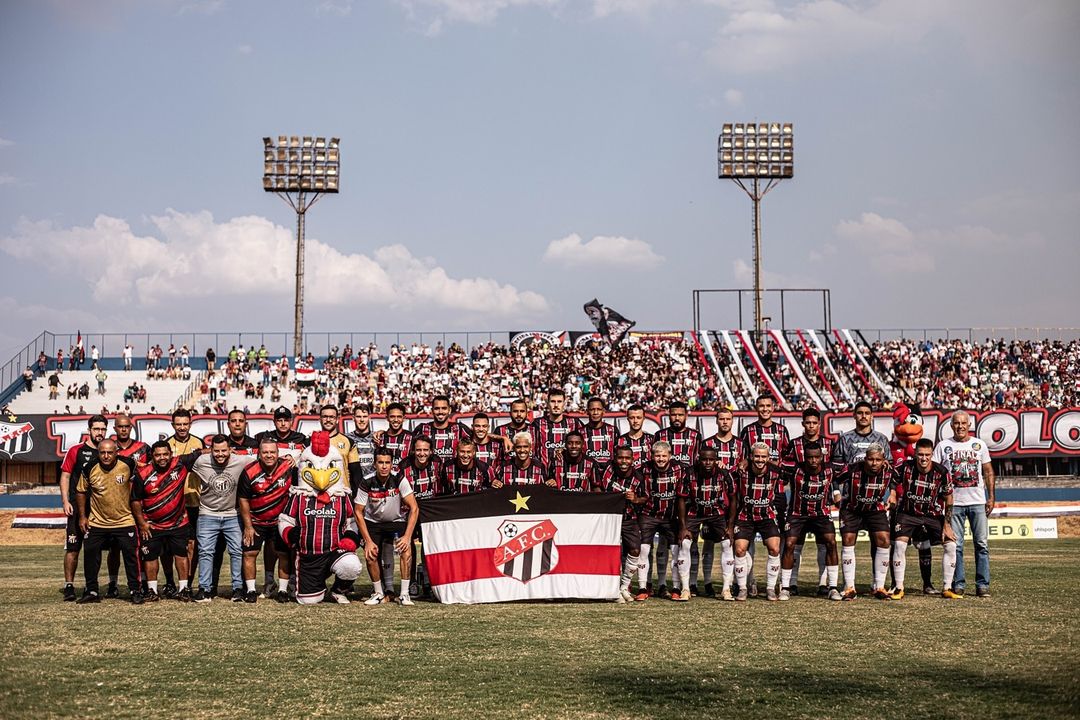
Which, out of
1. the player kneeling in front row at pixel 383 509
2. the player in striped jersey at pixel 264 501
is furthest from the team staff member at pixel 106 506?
the player kneeling in front row at pixel 383 509

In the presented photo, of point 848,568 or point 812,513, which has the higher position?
point 812,513

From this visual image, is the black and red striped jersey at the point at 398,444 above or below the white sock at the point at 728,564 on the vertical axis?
above

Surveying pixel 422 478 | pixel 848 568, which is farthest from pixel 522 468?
pixel 848 568

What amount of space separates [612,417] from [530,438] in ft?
69.0

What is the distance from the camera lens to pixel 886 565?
38.0 ft

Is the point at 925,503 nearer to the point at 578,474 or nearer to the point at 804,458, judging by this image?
the point at 804,458

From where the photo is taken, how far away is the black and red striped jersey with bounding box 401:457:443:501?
11.6 m

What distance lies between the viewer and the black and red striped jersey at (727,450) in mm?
11758

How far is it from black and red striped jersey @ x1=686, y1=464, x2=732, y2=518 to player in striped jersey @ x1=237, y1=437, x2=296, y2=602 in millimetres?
4462

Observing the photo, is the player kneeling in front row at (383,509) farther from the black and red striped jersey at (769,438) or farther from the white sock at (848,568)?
the white sock at (848,568)

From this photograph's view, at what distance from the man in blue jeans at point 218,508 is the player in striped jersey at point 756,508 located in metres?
5.48

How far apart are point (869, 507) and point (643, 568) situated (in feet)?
8.74

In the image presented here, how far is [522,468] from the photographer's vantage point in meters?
11.6

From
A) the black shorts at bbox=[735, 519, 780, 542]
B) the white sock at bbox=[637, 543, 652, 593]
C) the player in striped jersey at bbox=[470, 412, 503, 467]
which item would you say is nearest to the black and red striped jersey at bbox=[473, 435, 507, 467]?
the player in striped jersey at bbox=[470, 412, 503, 467]
